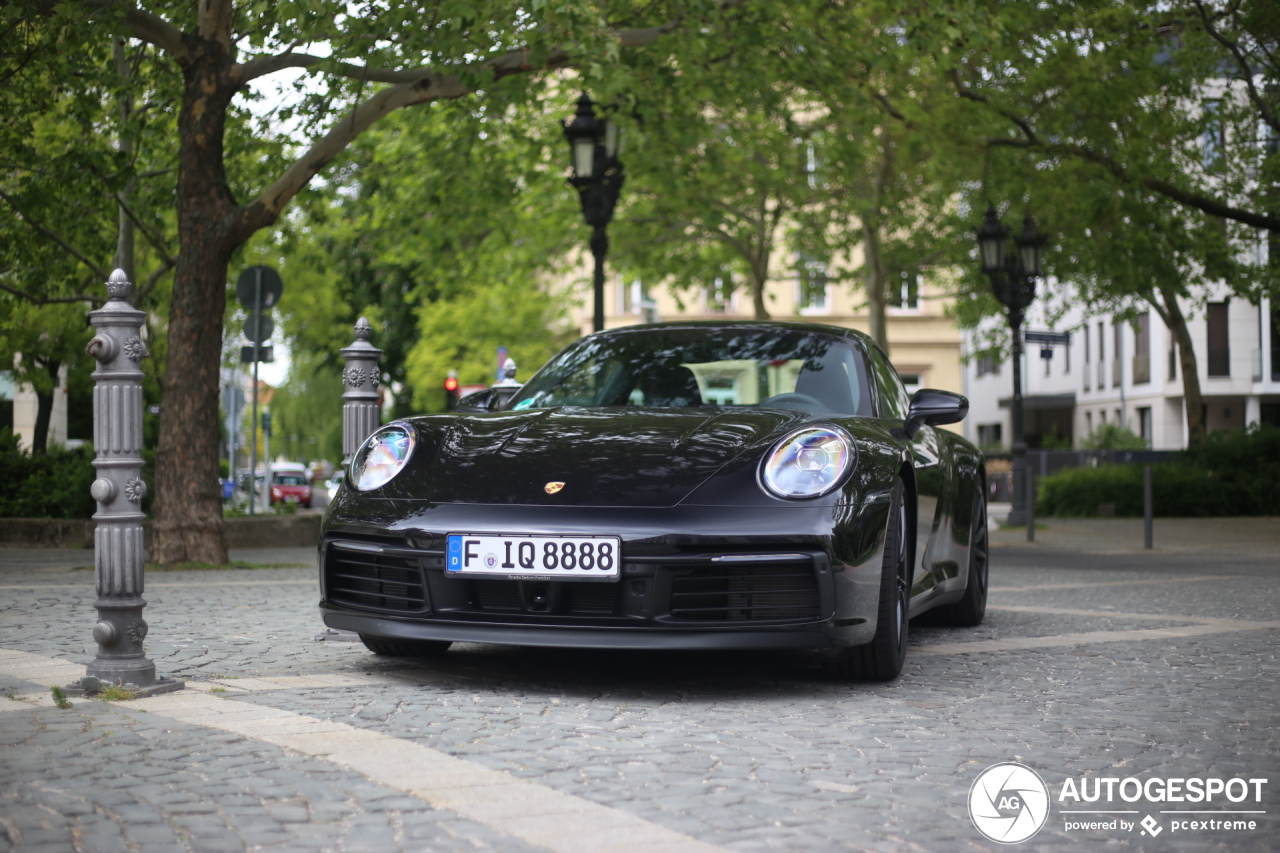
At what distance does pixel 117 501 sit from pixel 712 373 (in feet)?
8.06

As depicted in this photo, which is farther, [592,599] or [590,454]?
[590,454]

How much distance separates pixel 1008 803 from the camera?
3.59m

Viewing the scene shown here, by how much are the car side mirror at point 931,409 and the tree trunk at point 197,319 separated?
284 inches

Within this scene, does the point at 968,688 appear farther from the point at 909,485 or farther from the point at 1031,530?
the point at 1031,530

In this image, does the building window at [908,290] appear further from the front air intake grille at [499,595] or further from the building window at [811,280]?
the front air intake grille at [499,595]

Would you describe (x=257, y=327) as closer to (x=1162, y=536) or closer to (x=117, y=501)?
(x=117, y=501)

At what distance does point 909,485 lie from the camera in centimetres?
588

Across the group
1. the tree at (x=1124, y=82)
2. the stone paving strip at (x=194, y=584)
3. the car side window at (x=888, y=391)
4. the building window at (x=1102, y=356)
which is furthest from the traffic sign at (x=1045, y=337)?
the building window at (x=1102, y=356)

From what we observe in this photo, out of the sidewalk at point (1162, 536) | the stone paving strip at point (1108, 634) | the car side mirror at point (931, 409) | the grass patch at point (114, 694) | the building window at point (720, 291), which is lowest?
the sidewalk at point (1162, 536)

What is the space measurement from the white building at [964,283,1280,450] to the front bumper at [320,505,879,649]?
38.2m

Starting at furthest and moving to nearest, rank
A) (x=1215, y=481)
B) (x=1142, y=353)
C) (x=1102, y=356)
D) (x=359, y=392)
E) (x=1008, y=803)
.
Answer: (x=1102, y=356) < (x=1142, y=353) < (x=1215, y=481) < (x=359, y=392) < (x=1008, y=803)

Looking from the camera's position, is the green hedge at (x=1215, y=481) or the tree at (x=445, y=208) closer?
the tree at (x=445, y=208)

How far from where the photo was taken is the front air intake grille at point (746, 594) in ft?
16.1

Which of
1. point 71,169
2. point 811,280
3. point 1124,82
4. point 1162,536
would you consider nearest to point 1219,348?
point 811,280
